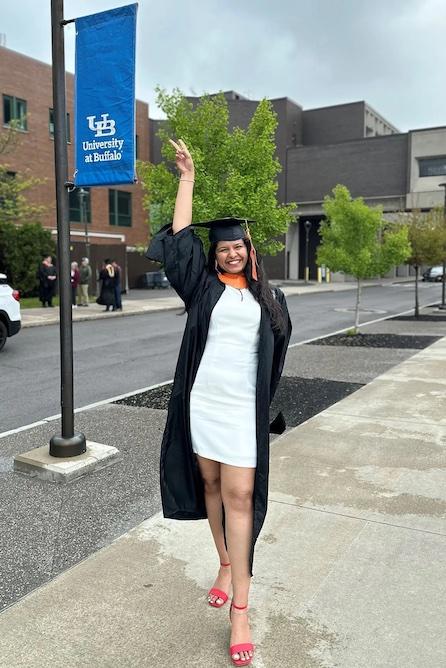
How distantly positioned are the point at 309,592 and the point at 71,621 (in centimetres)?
116

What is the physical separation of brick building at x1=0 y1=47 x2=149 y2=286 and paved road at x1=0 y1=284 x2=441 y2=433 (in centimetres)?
1228

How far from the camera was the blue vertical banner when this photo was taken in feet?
14.5

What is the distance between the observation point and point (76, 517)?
3932mm

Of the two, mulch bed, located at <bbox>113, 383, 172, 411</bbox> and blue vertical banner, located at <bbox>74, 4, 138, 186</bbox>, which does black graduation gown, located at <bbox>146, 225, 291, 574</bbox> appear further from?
mulch bed, located at <bbox>113, 383, 172, 411</bbox>

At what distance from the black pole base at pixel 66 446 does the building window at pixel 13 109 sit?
2828 centimetres

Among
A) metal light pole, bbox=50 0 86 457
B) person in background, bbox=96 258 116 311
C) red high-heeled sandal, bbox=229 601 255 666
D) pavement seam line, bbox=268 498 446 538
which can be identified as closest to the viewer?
red high-heeled sandal, bbox=229 601 255 666

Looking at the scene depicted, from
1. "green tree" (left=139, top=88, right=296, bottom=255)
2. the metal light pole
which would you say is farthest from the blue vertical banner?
"green tree" (left=139, top=88, right=296, bottom=255)

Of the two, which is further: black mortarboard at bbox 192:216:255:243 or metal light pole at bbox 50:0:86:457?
metal light pole at bbox 50:0:86:457

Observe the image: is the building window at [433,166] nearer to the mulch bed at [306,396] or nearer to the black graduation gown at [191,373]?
the mulch bed at [306,396]

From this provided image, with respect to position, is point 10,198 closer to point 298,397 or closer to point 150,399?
point 150,399

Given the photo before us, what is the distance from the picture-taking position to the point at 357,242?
42.4ft

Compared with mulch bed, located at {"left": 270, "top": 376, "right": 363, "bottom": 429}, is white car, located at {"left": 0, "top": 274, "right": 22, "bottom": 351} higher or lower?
higher

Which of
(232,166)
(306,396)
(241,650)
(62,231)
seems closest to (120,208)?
(232,166)

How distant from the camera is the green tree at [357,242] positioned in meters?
12.7
